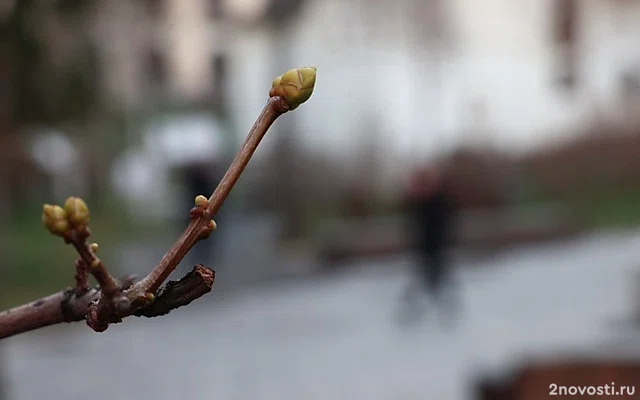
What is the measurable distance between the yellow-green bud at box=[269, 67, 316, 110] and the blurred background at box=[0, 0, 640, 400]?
25.0 ft

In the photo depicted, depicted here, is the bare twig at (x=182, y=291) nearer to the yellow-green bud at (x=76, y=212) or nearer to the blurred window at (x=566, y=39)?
the yellow-green bud at (x=76, y=212)

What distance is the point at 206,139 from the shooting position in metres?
18.8

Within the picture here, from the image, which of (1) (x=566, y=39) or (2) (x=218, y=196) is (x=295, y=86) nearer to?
(2) (x=218, y=196)

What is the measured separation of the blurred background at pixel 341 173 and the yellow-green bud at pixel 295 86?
761cm

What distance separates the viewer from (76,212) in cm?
63

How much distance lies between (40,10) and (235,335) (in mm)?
4095

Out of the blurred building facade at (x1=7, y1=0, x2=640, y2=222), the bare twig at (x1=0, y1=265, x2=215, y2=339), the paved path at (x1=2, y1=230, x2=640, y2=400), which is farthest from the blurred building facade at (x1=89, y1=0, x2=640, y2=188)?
the bare twig at (x1=0, y1=265, x2=215, y2=339)

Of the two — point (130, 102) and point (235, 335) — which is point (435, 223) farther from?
point (130, 102)

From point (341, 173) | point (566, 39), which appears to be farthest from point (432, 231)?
point (566, 39)

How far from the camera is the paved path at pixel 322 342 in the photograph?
24.7 feet

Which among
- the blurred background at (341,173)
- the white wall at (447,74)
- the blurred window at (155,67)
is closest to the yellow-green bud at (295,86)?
the blurred background at (341,173)

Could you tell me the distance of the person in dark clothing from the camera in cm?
1027

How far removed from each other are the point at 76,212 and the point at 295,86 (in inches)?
7.0

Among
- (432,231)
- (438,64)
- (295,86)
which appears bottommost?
(295,86)
